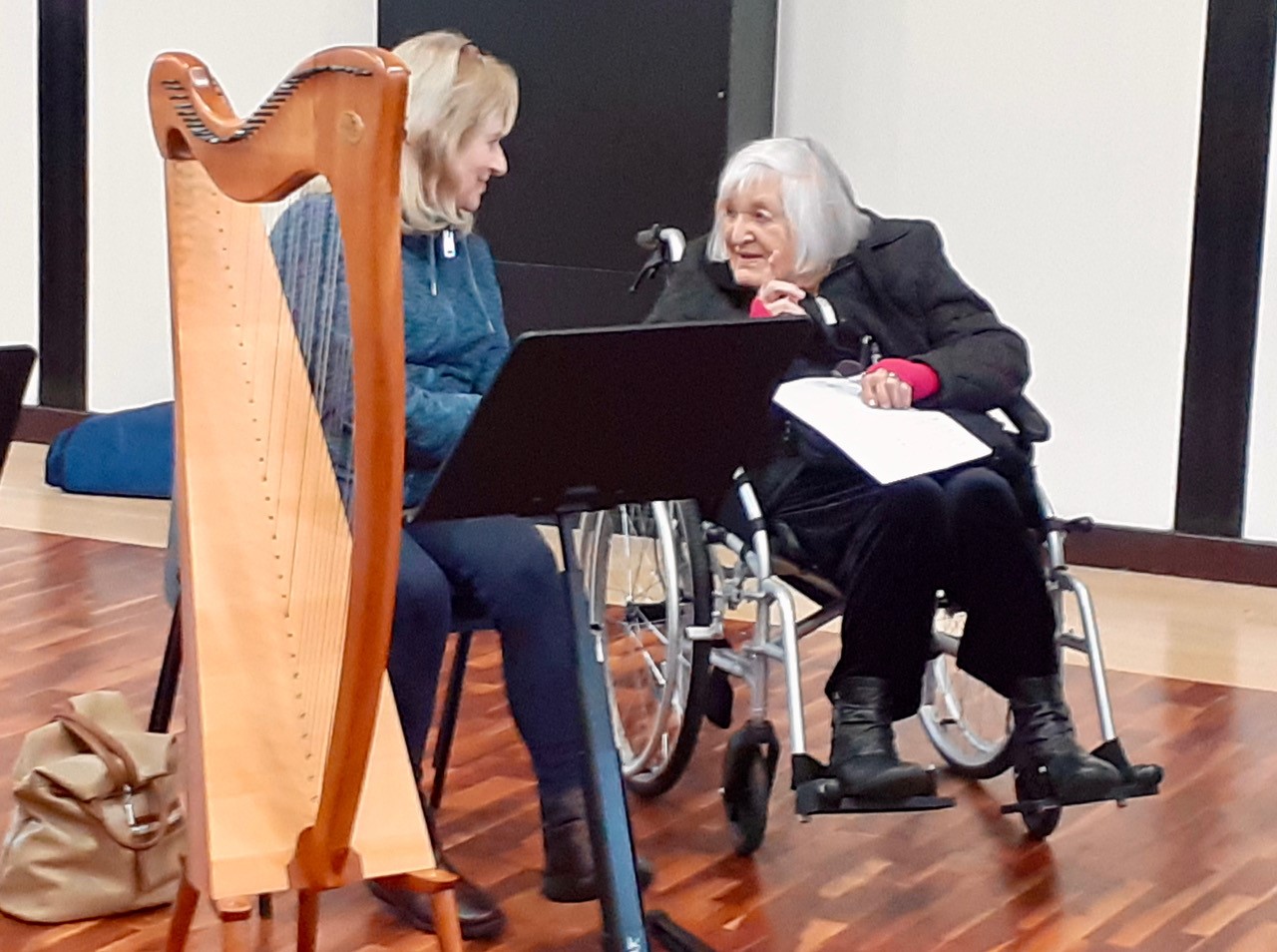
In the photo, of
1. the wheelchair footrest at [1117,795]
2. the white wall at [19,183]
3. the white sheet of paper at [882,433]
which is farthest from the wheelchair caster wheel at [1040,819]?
the white wall at [19,183]

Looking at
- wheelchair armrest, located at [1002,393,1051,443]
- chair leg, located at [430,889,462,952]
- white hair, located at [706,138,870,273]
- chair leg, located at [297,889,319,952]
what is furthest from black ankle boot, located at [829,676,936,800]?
chair leg, located at [430,889,462,952]

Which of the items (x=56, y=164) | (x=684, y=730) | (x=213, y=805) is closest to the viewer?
(x=213, y=805)

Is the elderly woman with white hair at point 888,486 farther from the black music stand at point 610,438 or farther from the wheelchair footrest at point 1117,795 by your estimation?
the black music stand at point 610,438

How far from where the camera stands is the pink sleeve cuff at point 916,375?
2.87 metres

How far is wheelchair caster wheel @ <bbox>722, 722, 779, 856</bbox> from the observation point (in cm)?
280

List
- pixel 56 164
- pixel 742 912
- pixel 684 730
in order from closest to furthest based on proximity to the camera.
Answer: pixel 742 912, pixel 684 730, pixel 56 164

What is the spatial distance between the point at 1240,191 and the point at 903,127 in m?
0.75

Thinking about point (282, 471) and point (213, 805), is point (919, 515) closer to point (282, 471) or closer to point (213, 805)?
point (282, 471)

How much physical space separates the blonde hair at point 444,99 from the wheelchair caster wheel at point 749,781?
2.75 ft

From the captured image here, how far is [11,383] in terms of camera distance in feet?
6.19

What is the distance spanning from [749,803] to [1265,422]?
82.7 inches

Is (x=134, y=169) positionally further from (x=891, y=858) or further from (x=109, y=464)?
(x=891, y=858)

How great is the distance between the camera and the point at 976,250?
4.70m

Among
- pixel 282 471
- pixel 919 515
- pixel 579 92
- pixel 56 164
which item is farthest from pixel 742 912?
pixel 56 164
